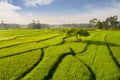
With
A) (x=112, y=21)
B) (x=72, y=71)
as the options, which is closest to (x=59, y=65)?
(x=72, y=71)

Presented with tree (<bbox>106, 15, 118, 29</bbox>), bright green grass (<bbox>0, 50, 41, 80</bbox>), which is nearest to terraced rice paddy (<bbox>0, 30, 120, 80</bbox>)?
bright green grass (<bbox>0, 50, 41, 80</bbox>)

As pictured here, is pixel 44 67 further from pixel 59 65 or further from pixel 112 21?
pixel 112 21

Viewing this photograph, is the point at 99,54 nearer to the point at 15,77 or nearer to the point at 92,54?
the point at 92,54

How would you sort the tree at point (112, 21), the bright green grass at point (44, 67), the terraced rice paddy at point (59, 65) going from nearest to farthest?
the bright green grass at point (44, 67)
the terraced rice paddy at point (59, 65)
the tree at point (112, 21)

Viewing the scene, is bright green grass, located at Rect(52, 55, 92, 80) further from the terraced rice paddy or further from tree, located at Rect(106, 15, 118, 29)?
tree, located at Rect(106, 15, 118, 29)

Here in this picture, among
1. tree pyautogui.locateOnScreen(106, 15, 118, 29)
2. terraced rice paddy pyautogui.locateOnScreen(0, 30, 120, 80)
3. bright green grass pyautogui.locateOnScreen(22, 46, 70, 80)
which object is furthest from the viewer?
tree pyautogui.locateOnScreen(106, 15, 118, 29)

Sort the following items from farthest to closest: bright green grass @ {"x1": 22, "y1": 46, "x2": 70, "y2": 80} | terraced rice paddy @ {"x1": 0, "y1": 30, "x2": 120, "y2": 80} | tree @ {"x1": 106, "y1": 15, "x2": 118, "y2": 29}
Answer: tree @ {"x1": 106, "y1": 15, "x2": 118, "y2": 29}
terraced rice paddy @ {"x1": 0, "y1": 30, "x2": 120, "y2": 80}
bright green grass @ {"x1": 22, "y1": 46, "x2": 70, "y2": 80}

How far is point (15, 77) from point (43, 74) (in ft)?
8.25

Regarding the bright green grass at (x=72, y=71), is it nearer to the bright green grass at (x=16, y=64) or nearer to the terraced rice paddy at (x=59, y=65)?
the terraced rice paddy at (x=59, y=65)

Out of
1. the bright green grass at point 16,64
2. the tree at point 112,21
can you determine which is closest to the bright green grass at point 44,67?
the bright green grass at point 16,64

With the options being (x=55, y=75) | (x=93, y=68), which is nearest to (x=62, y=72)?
(x=55, y=75)

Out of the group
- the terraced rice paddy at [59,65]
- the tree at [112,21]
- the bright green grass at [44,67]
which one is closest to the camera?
the bright green grass at [44,67]

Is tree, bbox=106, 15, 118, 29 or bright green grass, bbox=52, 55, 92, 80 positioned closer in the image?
bright green grass, bbox=52, 55, 92, 80

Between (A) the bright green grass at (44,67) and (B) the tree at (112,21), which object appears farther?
(B) the tree at (112,21)
